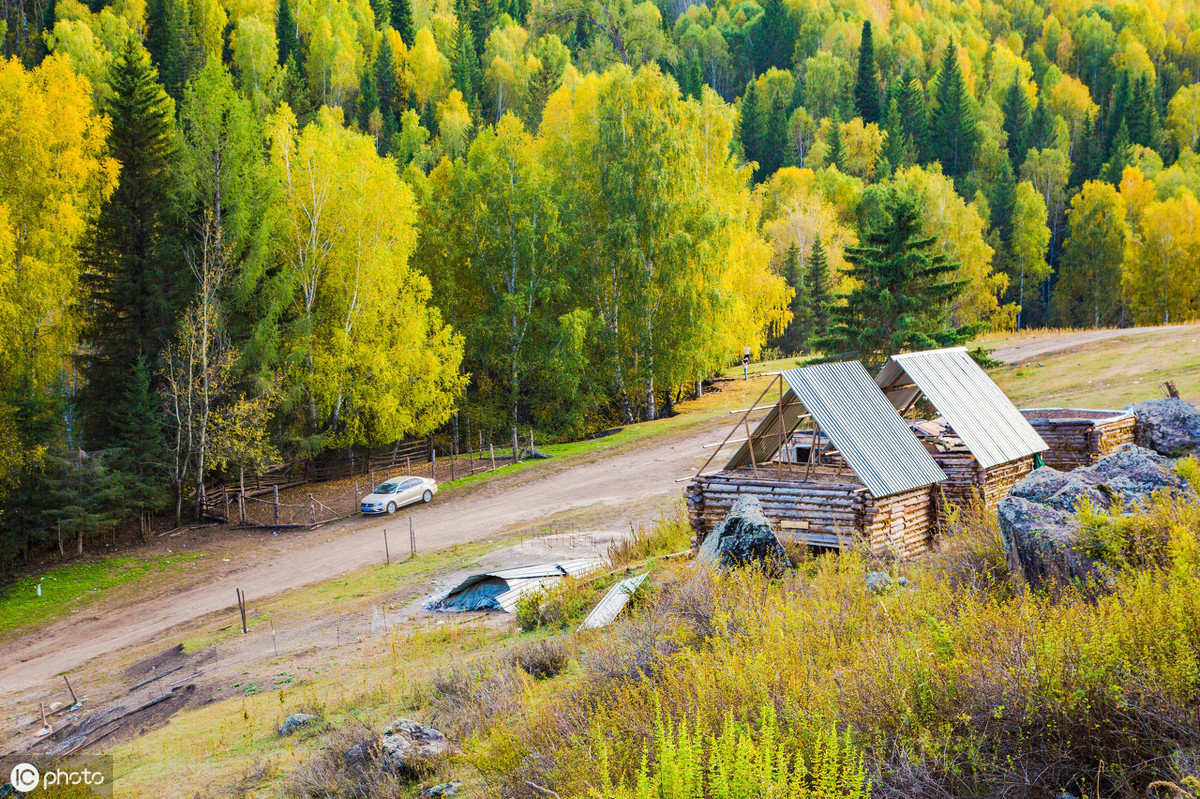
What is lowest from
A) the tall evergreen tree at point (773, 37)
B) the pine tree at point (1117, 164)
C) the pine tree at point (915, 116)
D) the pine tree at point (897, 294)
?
the pine tree at point (897, 294)

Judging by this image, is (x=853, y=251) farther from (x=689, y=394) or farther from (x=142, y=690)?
(x=142, y=690)

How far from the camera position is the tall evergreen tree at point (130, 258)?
25.4m

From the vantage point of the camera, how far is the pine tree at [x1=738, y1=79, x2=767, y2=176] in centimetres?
8700

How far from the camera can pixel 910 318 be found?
27250 mm

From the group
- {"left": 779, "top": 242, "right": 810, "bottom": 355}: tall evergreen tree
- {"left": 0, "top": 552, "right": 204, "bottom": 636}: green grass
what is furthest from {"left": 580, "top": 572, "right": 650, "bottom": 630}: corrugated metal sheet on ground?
{"left": 779, "top": 242, "right": 810, "bottom": 355}: tall evergreen tree

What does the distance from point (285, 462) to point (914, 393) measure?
21.9 metres

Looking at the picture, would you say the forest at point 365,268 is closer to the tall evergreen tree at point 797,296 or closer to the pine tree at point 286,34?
the tall evergreen tree at point 797,296

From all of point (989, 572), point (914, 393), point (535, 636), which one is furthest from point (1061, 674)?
point (914, 393)

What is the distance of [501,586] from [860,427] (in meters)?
7.31

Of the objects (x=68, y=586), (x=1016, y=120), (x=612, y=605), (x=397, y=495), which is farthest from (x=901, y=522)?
(x=1016, y=120)

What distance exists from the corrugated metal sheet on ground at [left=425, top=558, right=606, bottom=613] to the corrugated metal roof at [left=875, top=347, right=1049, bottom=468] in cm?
718

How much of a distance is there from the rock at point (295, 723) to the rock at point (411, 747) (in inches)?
93.6

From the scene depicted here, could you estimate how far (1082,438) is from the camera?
17.0 m

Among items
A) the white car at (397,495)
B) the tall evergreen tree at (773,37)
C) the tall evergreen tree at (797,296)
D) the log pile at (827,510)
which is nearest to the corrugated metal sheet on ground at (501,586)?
the log pile at (827,510)
